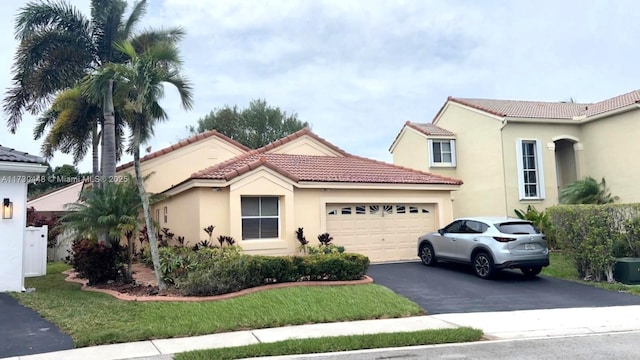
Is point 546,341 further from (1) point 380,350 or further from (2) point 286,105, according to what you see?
(2) point 286,105

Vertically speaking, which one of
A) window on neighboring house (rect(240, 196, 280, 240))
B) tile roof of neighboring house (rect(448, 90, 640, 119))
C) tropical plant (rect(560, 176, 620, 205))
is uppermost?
tile roof of neighboring house (rect(448, 90, 640, 119))

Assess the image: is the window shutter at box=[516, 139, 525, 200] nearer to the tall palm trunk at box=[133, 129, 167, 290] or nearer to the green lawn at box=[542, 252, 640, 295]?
the green lawn at box=[542, 252, 640, 295]

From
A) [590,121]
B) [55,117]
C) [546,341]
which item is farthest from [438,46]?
[55,117]

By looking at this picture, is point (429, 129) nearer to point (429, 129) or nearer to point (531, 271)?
point (429, 129)

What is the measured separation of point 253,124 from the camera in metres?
39.0

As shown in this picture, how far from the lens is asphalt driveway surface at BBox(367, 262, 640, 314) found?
1016cm

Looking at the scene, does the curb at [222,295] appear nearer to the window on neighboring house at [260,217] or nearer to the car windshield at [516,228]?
the window on neighboring house at [260,217]

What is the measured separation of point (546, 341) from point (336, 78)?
1549 centimetres

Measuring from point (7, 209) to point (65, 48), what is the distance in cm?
664

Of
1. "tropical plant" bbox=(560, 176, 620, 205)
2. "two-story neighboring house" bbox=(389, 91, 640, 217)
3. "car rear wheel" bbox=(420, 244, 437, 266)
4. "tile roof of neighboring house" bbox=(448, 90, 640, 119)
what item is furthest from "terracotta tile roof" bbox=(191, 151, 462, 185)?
"tile roof of neighboring house" bbox=(448, 90, 640, 119)

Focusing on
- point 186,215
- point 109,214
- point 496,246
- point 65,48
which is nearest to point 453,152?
point 496,246

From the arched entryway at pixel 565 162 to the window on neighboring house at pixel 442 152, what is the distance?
450 cm

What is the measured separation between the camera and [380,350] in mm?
6992

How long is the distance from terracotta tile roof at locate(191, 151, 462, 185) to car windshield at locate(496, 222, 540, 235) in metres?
4.27
